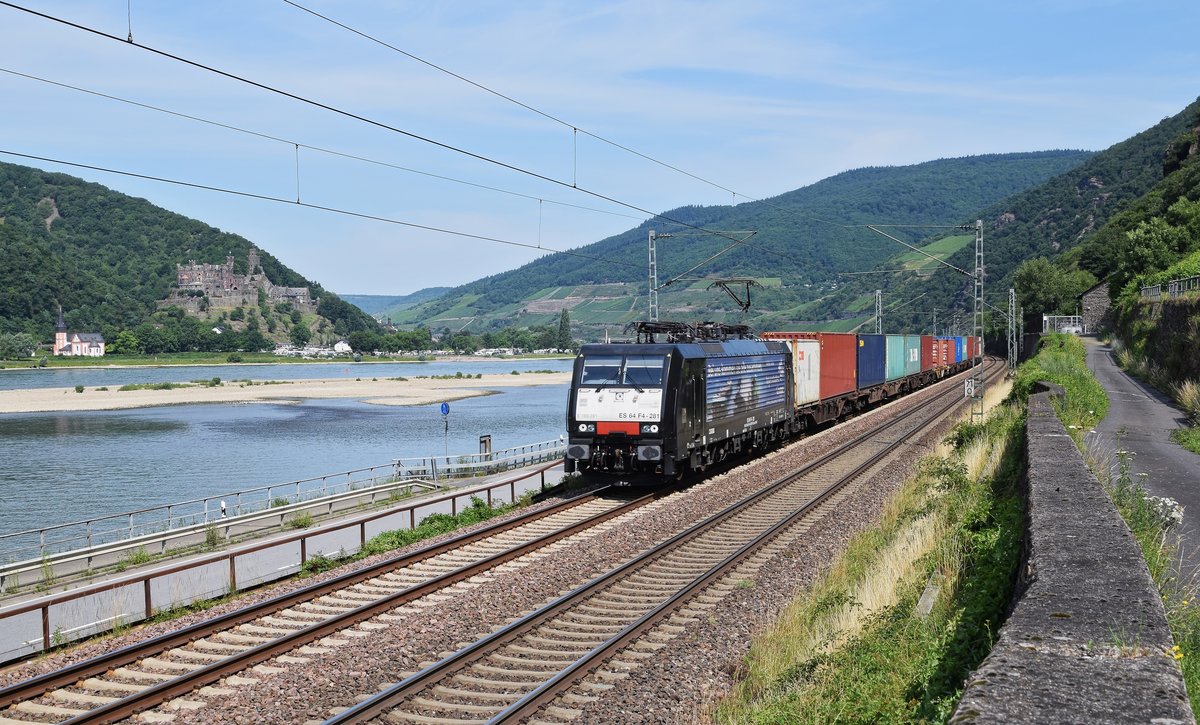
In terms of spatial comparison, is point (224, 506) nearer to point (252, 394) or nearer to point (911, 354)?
point (911, 354)

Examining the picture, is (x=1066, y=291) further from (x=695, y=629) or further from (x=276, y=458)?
(x=695, y=629)

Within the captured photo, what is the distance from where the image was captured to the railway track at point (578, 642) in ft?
30.3

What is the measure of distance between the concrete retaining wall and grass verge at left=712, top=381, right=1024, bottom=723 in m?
0.57

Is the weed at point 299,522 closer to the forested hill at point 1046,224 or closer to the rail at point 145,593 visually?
the rail at point 145,593

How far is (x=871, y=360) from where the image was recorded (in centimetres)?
4362

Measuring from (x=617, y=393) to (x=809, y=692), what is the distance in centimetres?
1331

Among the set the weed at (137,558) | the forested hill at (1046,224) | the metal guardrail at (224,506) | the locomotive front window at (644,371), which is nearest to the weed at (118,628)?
the weed at (137,558)

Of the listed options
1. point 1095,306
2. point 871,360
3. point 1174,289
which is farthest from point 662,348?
point 1095,306

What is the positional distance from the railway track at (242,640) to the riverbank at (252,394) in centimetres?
8396

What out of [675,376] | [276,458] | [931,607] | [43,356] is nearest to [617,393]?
[675,376]

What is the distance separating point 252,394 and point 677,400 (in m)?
104

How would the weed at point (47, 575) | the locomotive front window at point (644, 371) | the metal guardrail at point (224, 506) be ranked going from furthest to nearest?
the metal guardrail at point (224, 506), the locomotive front window at point (644, 371), the weed at point (47, 575)

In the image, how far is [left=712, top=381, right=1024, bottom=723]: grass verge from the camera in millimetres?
7199

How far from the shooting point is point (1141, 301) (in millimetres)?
47969
